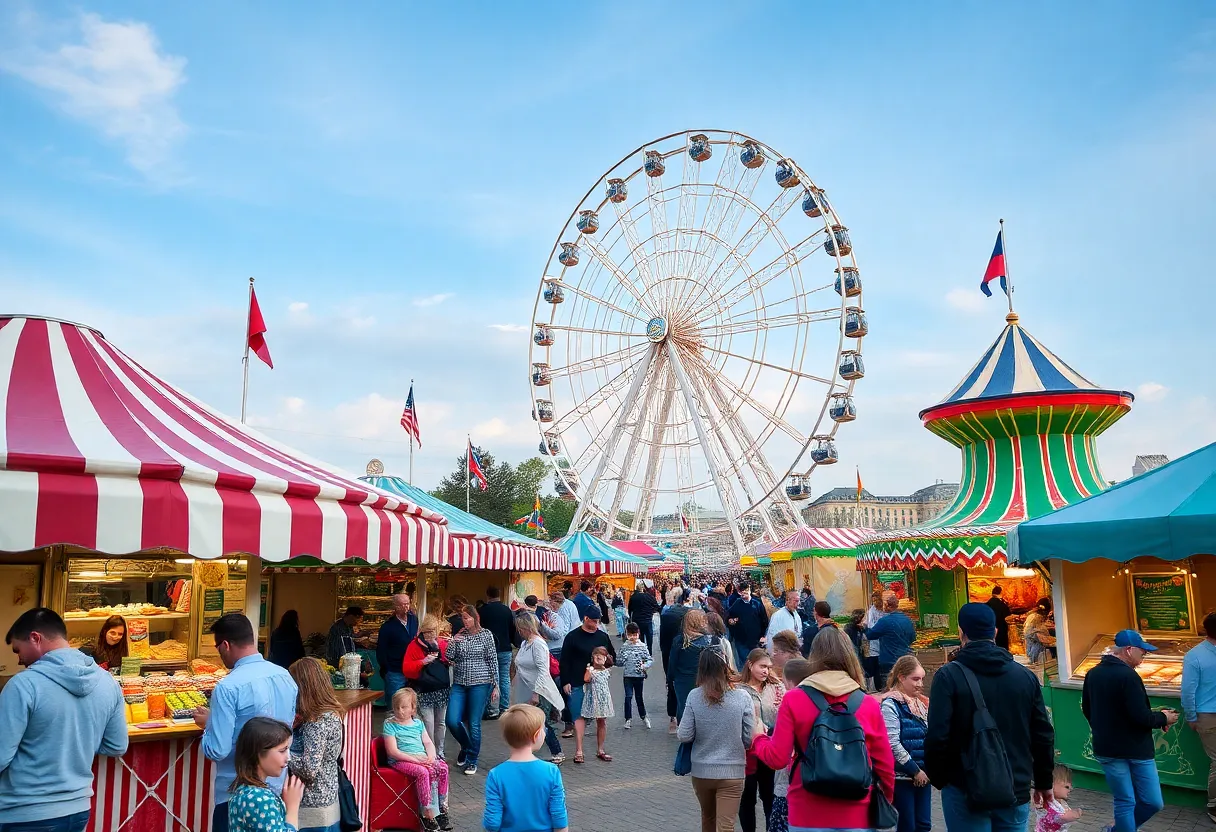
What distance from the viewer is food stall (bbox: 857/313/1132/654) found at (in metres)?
13.3

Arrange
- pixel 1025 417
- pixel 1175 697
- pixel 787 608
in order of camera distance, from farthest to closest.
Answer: pixel 1025 417
pixel 787 608
pixel 1175 697

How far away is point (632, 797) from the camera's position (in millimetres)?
7090

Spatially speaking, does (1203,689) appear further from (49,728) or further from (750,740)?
(49,728)

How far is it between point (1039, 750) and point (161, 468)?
15.2 ft

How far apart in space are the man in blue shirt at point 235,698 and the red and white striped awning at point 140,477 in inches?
33.2

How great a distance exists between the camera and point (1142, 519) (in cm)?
699

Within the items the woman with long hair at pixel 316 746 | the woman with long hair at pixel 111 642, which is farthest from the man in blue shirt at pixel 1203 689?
the woman with long hair at pixel 111 642

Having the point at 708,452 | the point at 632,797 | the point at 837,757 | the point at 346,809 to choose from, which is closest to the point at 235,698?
the point at 346,809

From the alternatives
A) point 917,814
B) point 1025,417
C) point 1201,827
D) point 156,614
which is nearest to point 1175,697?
point 1201,827

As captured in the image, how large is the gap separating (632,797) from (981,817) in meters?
3.78

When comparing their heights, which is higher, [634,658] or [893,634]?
[893,634]

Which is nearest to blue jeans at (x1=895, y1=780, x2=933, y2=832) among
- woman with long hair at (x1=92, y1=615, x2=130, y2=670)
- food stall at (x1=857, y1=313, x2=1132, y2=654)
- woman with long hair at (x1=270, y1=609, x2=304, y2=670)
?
woman with long hair at (x1=92, y1=615, x2=130, y2=670)

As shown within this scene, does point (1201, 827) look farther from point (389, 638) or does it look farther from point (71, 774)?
point (71, 774)

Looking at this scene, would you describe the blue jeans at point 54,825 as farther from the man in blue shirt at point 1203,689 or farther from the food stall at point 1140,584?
the food stall at point 1140,584
